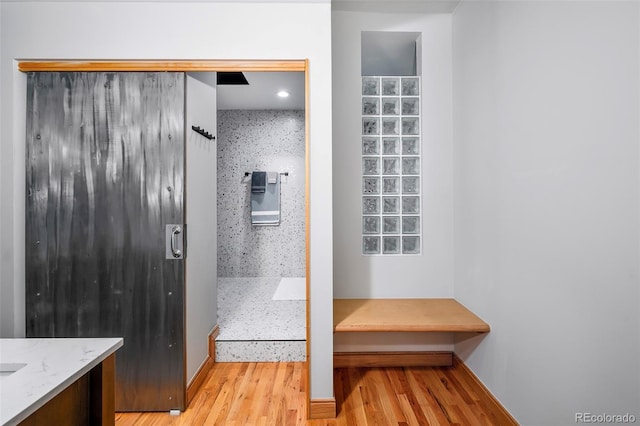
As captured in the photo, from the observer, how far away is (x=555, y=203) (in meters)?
1.44

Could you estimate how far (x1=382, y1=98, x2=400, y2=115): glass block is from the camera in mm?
2537

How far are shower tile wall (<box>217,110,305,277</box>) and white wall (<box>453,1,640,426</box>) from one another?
2765 mm

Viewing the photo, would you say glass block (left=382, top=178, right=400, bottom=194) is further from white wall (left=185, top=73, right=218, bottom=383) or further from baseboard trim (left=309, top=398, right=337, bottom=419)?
baseboard trim (left=309, top=398, right=337, bottom=419)

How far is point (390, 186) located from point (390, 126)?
474 mm

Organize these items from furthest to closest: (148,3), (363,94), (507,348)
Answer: (363,94) → (148,3) → (507,348)

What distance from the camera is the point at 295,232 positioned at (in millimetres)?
4629

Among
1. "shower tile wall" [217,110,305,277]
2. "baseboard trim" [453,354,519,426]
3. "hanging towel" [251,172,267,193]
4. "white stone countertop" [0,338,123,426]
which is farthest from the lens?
"shower tile wall" [217,110,305,277]

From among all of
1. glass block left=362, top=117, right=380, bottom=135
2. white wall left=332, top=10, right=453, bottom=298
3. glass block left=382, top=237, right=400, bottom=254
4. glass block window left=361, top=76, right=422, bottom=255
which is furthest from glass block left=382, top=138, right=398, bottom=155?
glass block left=382, top=237, right=400, bottom=254

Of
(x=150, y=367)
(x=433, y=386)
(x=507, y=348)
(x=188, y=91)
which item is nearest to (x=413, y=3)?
(x=188, y=91)

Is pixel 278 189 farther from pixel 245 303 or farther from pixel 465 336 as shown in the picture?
pixel 465 336

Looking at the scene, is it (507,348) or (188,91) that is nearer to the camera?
(507,348)

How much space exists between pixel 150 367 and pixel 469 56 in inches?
114

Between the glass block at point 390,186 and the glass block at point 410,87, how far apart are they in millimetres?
684

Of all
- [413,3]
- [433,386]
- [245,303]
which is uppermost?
[413,3]
